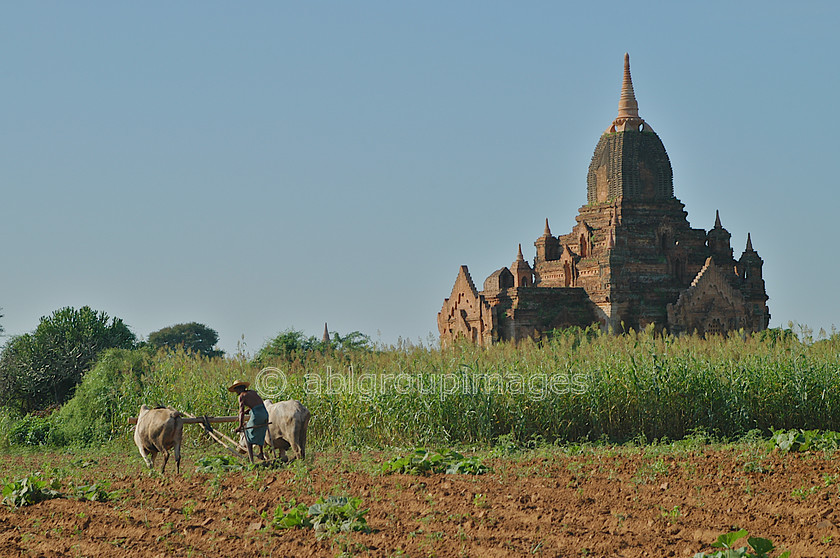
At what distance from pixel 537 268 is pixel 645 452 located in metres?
29.9

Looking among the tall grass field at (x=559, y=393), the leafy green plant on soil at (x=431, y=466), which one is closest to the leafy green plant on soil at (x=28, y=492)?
the leafy green plant on soil at (x=431, y=466)

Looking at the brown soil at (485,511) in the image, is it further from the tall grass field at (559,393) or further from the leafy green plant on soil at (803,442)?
the tall grass field at (559,393)

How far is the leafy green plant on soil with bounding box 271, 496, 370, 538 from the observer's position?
7.16 meters

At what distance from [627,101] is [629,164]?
3324 millimetres

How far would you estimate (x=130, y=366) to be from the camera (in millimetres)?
17797

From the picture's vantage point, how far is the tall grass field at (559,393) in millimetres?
13469

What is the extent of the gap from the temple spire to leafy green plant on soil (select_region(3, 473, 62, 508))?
35.2 metres

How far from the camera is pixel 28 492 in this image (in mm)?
8484

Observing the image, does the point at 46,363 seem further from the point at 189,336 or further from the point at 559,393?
the point at 189,336

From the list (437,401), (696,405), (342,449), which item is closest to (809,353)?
(696,405)

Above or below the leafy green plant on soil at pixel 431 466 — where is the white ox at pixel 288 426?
above

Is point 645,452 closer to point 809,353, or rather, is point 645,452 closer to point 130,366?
point 809,353

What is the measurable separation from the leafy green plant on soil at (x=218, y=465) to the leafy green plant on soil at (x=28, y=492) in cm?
199

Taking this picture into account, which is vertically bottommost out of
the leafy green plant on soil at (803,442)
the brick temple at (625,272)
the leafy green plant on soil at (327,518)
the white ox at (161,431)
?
the leafy green plant on soil at (327,518)
